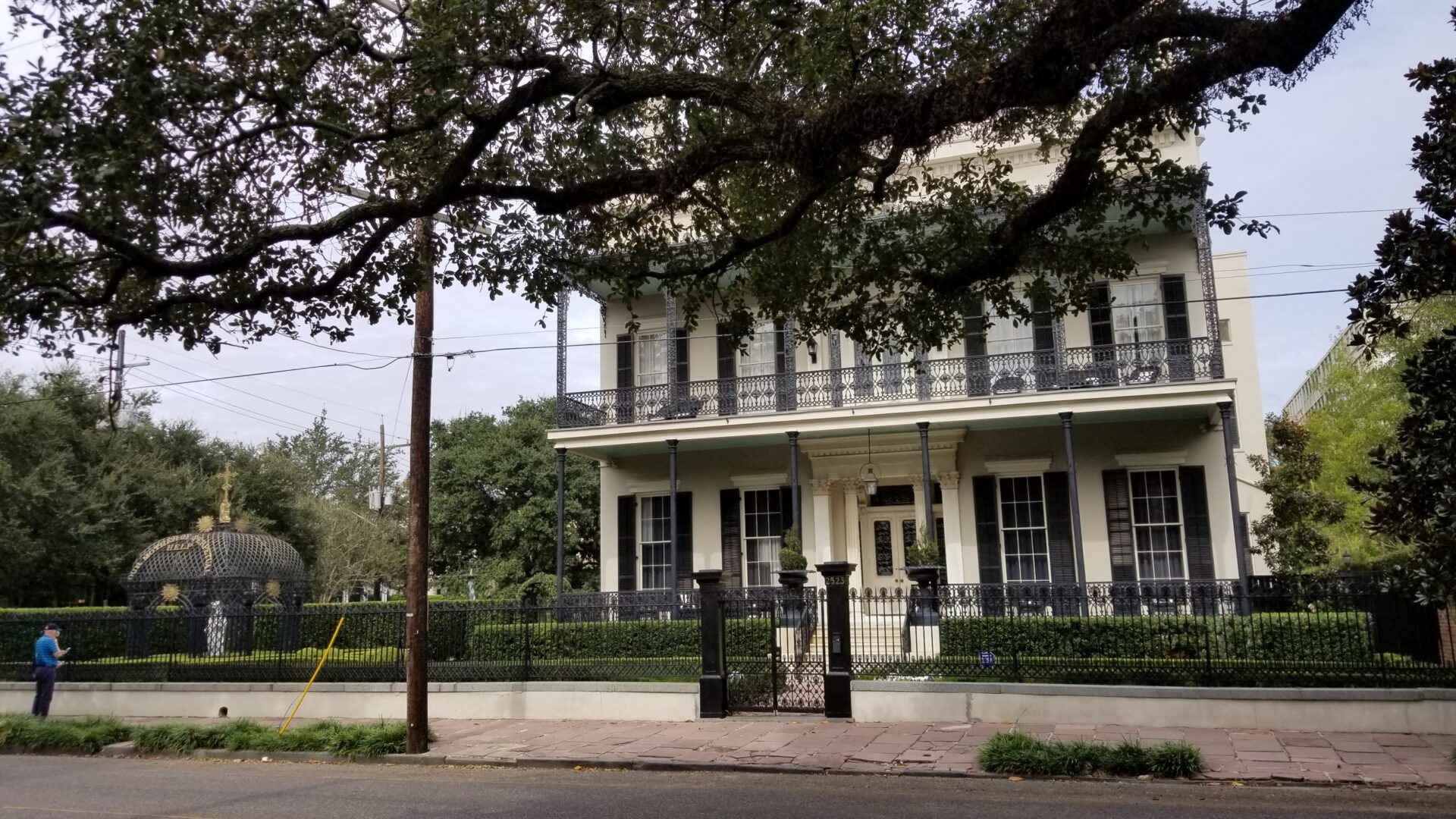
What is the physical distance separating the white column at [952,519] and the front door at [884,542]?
0.98 meters

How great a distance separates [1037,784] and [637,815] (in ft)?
11.8

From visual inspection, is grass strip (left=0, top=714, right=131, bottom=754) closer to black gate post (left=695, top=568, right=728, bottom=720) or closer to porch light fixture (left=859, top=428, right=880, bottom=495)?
black gate post (left=695, top=568, right=728, bottom=720)

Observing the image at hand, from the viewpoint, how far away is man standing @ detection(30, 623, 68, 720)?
48.6 ft

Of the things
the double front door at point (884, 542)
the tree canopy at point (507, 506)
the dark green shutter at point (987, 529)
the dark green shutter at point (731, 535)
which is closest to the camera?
the dark green shutter at point (987, 529)

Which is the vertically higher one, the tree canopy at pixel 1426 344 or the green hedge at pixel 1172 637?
the tree canopy at pixel 1426 344

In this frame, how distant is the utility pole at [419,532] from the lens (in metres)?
11.8

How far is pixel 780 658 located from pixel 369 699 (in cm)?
588

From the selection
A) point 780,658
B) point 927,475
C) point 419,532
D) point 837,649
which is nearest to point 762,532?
point 927,475

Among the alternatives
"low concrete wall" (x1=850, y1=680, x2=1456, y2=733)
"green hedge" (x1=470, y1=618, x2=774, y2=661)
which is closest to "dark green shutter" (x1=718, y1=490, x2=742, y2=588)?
"green hedge" (x1=470, y1=618, x2=774, y2=661)

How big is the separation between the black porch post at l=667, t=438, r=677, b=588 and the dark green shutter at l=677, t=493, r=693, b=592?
0.18 m

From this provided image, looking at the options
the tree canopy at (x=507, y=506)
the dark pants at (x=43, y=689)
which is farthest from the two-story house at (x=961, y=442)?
the tree canopy at (x=507, y=506)

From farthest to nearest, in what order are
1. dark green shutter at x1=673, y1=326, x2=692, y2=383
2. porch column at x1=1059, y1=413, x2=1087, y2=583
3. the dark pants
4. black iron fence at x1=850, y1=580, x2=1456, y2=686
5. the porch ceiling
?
dark green shutter at x1=673, y1=326, x2=692, y2=383 → the porch ceiling → porch column at x1=1059, y1=413, x2=1087, y2=583 → the dark pants → black iron fence at x1=850, y1=580, x2=1456, y2=686

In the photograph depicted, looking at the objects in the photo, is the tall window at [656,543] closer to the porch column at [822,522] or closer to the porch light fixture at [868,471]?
the porch column at [822,522]

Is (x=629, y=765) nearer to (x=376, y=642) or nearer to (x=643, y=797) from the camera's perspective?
(x=643, y=797)
